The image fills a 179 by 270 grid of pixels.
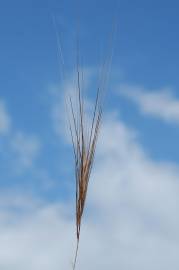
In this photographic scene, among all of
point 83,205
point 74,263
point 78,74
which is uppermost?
point 78,74

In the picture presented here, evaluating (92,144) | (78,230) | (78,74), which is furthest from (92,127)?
(78,230)

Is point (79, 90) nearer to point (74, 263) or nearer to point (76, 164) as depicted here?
point (76, 164)

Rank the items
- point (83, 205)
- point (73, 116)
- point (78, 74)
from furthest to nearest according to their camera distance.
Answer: point (73, 116) < point (78, 74) < point (83, 205)

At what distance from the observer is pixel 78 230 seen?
3.97 meters

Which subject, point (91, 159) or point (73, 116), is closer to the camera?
point (91, 159)

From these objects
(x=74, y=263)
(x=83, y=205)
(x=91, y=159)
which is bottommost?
(x=74, y=263)

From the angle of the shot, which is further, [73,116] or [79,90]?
[73,116]

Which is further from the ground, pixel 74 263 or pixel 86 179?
pixel 86 179

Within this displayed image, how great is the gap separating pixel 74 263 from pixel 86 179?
718 millimetres

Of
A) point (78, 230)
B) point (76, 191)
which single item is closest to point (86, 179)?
point (76, 191)

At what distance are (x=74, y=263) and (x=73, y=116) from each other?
4.47ft

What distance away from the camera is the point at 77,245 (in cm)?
398

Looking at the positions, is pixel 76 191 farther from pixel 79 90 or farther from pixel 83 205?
pixel 79 90

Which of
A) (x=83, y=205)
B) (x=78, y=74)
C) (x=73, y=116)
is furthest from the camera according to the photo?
(x=73, y=116)
